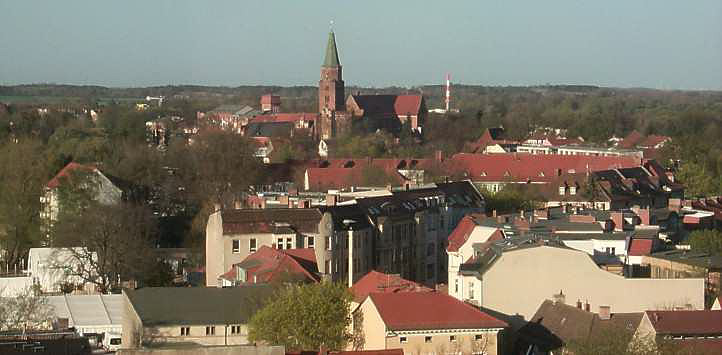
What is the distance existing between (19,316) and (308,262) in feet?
35.7

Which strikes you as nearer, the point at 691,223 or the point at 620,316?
the point at 620,316

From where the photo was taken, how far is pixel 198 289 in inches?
1688

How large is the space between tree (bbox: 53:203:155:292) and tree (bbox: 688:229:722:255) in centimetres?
1692

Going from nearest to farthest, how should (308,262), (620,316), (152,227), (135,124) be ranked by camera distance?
(620,316) → (308,262) → (152,227) → (135,124)

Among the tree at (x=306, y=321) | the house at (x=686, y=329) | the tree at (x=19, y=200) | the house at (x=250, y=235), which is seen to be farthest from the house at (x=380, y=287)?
the tree at (x=19, y=200)

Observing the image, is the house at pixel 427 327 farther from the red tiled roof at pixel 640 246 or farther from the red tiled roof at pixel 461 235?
the red tiled roof at pixel 461 235

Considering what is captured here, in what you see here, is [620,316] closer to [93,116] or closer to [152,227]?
[152,227]

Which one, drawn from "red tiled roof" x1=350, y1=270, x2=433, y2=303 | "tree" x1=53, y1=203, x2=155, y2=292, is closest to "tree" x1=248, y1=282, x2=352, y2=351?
"red tiled roof" x1=350, y1=270, x2=433, y2=303

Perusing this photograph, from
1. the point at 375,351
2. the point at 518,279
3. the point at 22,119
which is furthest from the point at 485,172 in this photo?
the point at 375,351

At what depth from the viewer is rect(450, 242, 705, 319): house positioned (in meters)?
41.7

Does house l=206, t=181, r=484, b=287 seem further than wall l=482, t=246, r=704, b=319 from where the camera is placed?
Yes

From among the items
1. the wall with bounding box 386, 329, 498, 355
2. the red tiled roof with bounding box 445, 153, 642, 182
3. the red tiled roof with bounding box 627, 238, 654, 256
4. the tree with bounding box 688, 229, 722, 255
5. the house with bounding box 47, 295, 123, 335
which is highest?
the red tiled roof with bounding box 627, 238, 654, 256

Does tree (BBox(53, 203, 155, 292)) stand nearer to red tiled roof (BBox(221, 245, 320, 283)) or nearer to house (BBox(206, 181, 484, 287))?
house (BBox(206, 181, 484, 287))

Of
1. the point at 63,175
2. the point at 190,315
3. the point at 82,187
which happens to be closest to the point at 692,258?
the point at 190,315
